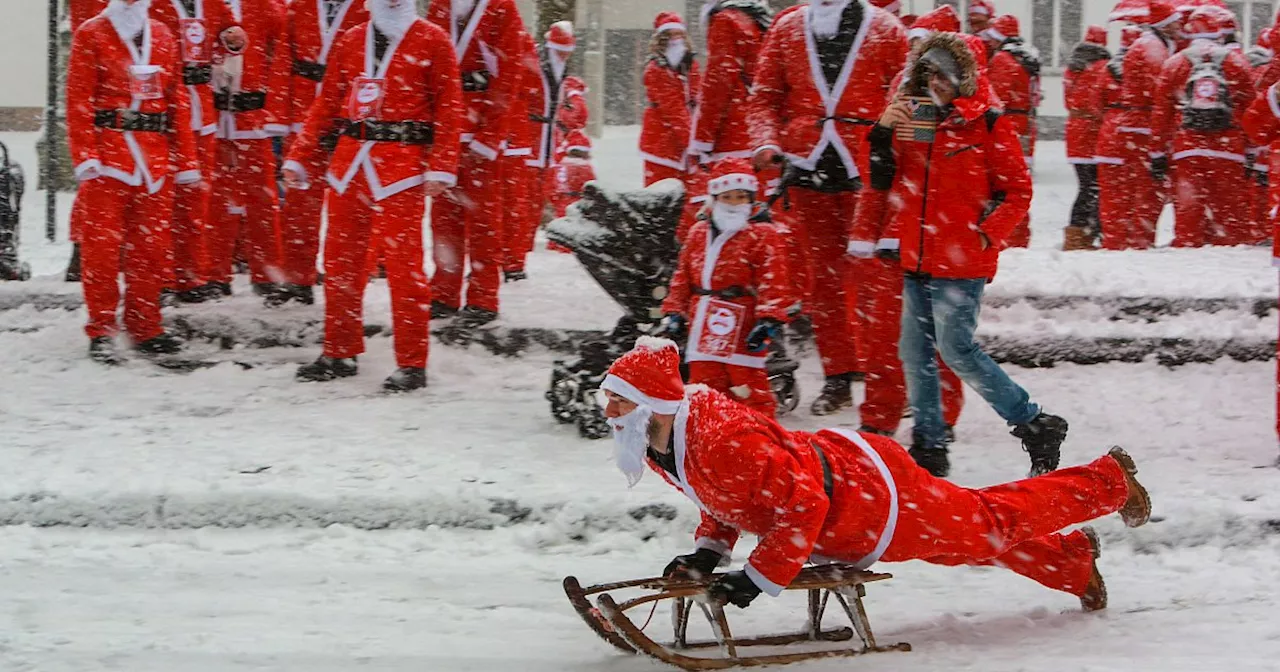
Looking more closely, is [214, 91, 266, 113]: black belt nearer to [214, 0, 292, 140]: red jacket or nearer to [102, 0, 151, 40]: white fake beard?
[214, 0, 292, 140]: red jacket

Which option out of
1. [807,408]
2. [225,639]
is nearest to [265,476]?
[225,639]

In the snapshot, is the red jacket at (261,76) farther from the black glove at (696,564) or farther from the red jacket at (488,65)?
A: the black glove at (696,564)

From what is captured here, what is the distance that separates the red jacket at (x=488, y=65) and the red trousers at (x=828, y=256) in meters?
2.15

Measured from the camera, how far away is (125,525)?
628 centimetres

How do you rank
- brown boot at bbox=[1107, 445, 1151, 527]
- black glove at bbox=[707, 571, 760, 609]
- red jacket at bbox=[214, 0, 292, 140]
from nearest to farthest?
black glove at bbox=[707, 571, 760, 609] < brown boot at bbox=[1107, 445, 1151, 527] < red jacket at bbox=[214, 0, 292, 140]

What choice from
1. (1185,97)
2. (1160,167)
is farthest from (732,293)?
(1160,167)

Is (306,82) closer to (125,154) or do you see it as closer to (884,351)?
(125,154)

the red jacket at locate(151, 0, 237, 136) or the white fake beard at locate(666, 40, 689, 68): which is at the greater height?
the white fake beard at locate(666, 40, 689, 68)

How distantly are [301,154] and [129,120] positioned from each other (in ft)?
3.59

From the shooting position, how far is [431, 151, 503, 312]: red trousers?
30.1 ft

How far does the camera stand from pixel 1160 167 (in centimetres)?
1265

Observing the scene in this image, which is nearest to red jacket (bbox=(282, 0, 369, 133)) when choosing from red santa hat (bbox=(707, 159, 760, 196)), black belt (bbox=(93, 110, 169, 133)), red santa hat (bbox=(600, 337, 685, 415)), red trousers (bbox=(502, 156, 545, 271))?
black belt (bbox=(93, 110, 169, 133))

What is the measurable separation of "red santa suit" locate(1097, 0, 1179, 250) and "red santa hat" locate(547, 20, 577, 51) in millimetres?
4778

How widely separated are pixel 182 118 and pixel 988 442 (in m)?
5.10
